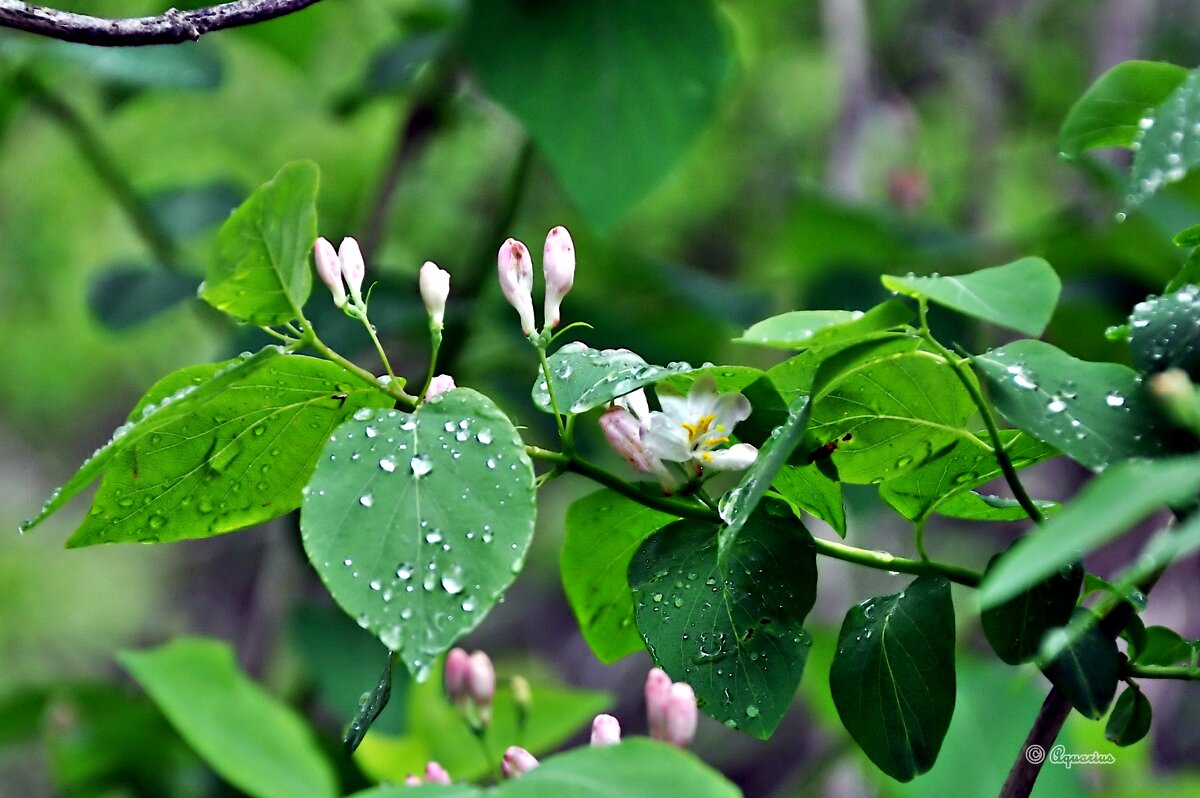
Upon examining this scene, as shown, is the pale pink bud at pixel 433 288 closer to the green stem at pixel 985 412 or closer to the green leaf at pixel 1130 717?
the green stem at pixel 985 412

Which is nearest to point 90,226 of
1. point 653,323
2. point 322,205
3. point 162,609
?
point 322,205

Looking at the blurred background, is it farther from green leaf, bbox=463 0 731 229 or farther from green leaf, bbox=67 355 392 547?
green leaf, bbox=67 355 392 547

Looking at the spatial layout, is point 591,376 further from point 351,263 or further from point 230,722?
point 230,722

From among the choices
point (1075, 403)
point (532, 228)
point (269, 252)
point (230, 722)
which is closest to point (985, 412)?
point (1075, 403)

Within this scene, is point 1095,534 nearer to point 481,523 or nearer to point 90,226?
point 481,523

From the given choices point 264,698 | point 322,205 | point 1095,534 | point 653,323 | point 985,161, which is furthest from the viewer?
point 985,161
